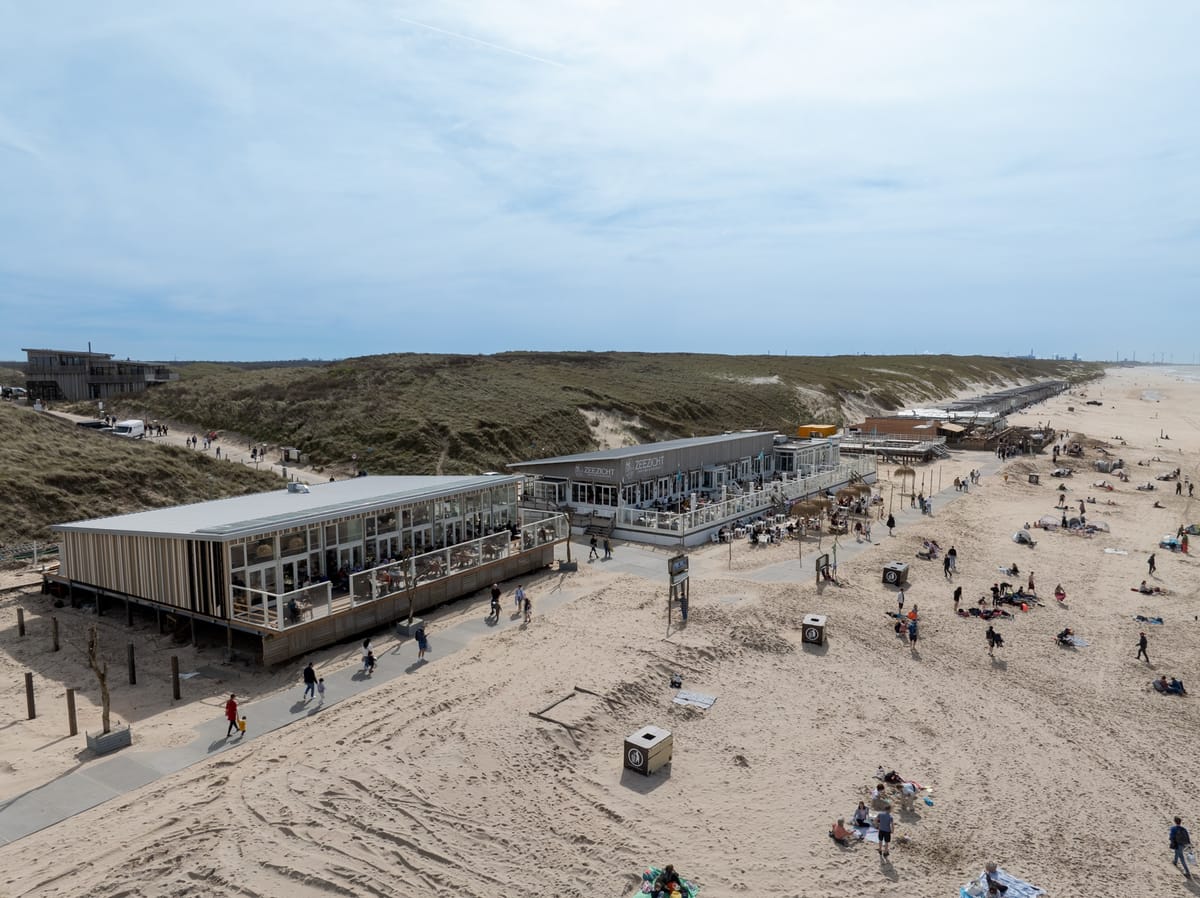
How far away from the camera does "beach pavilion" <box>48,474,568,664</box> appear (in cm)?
1864

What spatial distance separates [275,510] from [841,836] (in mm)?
17133

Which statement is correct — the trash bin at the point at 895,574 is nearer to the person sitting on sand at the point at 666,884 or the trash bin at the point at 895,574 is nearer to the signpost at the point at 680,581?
the signpost at the point at 680,581

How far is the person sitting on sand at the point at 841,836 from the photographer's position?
11.9 m

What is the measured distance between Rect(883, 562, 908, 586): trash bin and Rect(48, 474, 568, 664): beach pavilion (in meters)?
12.5

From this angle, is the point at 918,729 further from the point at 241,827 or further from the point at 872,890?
the point at 241,827

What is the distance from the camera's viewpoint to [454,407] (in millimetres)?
58031

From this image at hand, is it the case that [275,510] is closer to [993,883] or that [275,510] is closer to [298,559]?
[298,559]

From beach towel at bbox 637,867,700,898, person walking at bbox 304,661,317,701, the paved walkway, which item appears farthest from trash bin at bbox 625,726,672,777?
person walking at bbox 304,661,317,701

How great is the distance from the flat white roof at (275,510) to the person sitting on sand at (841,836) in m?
14.8

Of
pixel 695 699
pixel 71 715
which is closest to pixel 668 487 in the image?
pixel 695 699

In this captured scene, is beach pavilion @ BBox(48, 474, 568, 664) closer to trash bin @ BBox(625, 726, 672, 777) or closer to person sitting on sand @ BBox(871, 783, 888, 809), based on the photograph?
trash bin @ BBox(625, 726, 672, 777)

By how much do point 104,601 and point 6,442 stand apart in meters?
20.6

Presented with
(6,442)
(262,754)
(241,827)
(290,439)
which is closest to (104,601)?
(262,754)

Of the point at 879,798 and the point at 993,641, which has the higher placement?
the point at 993,641
